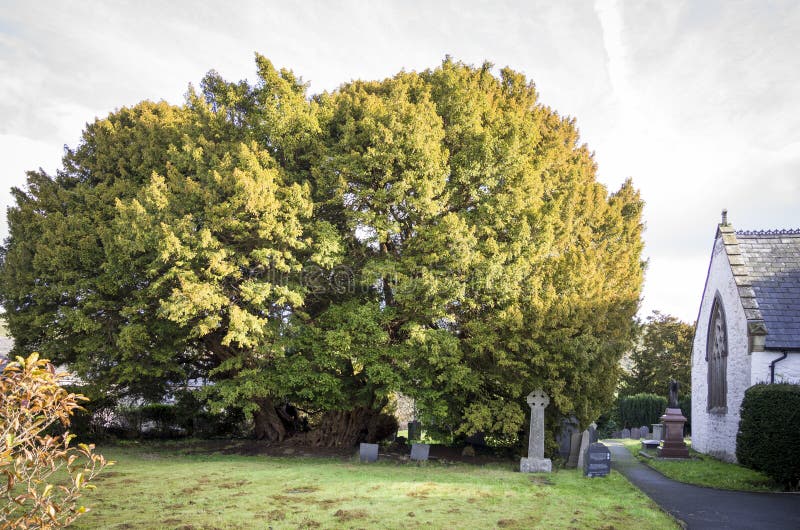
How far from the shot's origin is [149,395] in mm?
22750

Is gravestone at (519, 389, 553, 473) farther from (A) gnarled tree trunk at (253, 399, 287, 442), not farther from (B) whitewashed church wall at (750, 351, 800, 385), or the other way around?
(A) gnarled tree trunk at (253, 399, 287, 442)

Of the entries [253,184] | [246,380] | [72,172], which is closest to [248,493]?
[246,380]

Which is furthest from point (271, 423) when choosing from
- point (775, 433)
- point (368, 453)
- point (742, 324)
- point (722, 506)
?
point (742, 324)

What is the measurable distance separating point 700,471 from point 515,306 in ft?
24.4

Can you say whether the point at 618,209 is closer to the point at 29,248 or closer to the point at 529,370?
→ the point at 529,370

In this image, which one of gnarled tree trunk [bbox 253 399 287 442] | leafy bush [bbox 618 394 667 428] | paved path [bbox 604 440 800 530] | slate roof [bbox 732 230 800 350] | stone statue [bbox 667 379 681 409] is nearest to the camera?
paved path [bbox 604 440 800 530]

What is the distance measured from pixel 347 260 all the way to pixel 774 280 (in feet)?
46.6

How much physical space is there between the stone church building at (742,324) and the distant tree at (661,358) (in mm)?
15254

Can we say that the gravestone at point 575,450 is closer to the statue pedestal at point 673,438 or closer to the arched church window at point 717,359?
the statue pedestal at point 673,438

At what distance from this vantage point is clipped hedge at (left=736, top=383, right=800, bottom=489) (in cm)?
1435

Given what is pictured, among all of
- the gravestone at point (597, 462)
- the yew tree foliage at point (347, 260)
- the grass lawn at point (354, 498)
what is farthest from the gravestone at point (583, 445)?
the gravestone at point (597, 462)

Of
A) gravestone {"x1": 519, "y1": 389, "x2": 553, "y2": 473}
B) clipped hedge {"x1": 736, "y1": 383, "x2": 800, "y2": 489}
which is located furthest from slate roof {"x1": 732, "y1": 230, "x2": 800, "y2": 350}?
gravestone {"x1": 519, "y1": 389, "x2": 553, "y2": 473}

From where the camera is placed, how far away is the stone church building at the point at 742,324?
57.2ft

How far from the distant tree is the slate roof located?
17345 mm
